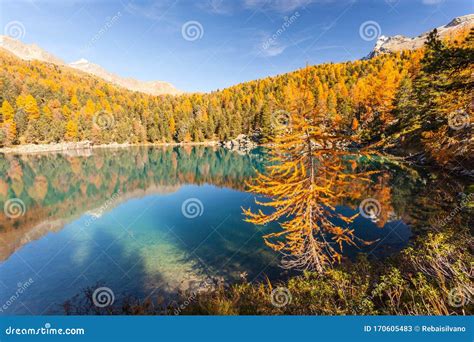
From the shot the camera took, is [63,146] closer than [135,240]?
No

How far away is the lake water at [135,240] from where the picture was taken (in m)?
12.6

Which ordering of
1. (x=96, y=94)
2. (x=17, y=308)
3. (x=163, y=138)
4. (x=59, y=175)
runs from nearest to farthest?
(x=17, y=308) → (x=59, y=175) → (x=163, y=138) → (x=96, y=94)

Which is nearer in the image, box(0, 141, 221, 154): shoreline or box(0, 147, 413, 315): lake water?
box(0, 147, 413, 315): lake water

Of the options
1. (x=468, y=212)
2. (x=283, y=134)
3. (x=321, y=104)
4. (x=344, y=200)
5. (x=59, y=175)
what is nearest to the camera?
(x=321, y=104)

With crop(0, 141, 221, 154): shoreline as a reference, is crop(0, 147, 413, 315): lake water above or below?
below

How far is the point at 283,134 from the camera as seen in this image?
9250 mm

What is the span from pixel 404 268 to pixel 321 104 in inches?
250

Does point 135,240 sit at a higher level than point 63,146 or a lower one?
lower

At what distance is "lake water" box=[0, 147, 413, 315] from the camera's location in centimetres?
1255

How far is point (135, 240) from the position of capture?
720 inches

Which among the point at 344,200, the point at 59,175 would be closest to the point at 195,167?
the point at 59,175

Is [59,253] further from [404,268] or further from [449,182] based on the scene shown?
[449,182]

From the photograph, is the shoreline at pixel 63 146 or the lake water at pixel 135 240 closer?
the lake water at pixel 135 240

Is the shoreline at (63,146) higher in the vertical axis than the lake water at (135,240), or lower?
higher
